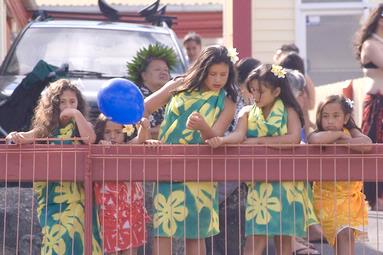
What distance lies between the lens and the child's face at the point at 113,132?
7625mm

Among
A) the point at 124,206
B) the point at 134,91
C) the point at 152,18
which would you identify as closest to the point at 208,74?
the point at 134,91

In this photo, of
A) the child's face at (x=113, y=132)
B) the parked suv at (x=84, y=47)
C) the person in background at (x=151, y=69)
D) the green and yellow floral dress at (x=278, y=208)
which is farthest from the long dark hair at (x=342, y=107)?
the parked suv at (x=84, y=47)

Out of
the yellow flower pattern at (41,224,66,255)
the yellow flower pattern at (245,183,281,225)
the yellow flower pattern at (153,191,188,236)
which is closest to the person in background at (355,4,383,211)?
the yellow flower pattern at (245,183,281,225)

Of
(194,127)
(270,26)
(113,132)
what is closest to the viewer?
(194,127)

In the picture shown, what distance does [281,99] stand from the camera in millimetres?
7504

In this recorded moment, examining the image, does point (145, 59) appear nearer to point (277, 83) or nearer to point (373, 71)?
point (277, 83)

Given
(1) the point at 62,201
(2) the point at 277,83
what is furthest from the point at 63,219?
(2) the point at 277,83

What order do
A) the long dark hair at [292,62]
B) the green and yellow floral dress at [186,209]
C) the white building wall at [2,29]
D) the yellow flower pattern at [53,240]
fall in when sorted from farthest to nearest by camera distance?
the white building wall at [2,29], the long dark hair at [292,62], the yellow flower pattern at [53,240], the green and yellow floral dress at [186,209]

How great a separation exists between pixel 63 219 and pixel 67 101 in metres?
0.85

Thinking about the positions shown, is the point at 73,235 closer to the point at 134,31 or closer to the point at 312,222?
the point at 312,222

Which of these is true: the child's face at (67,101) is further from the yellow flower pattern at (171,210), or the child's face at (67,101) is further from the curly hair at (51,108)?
the yellow flower pattern at (171,210)

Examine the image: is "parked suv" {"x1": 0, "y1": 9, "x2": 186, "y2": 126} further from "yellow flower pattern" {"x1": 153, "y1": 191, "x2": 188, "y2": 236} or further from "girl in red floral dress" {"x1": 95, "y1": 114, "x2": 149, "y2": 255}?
"yellow flower pattern" {"x1": 153, "y1": 191, "x2": 188, "y2": 236}

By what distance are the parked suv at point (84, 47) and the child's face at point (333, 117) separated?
110 inches

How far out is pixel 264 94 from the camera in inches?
294
